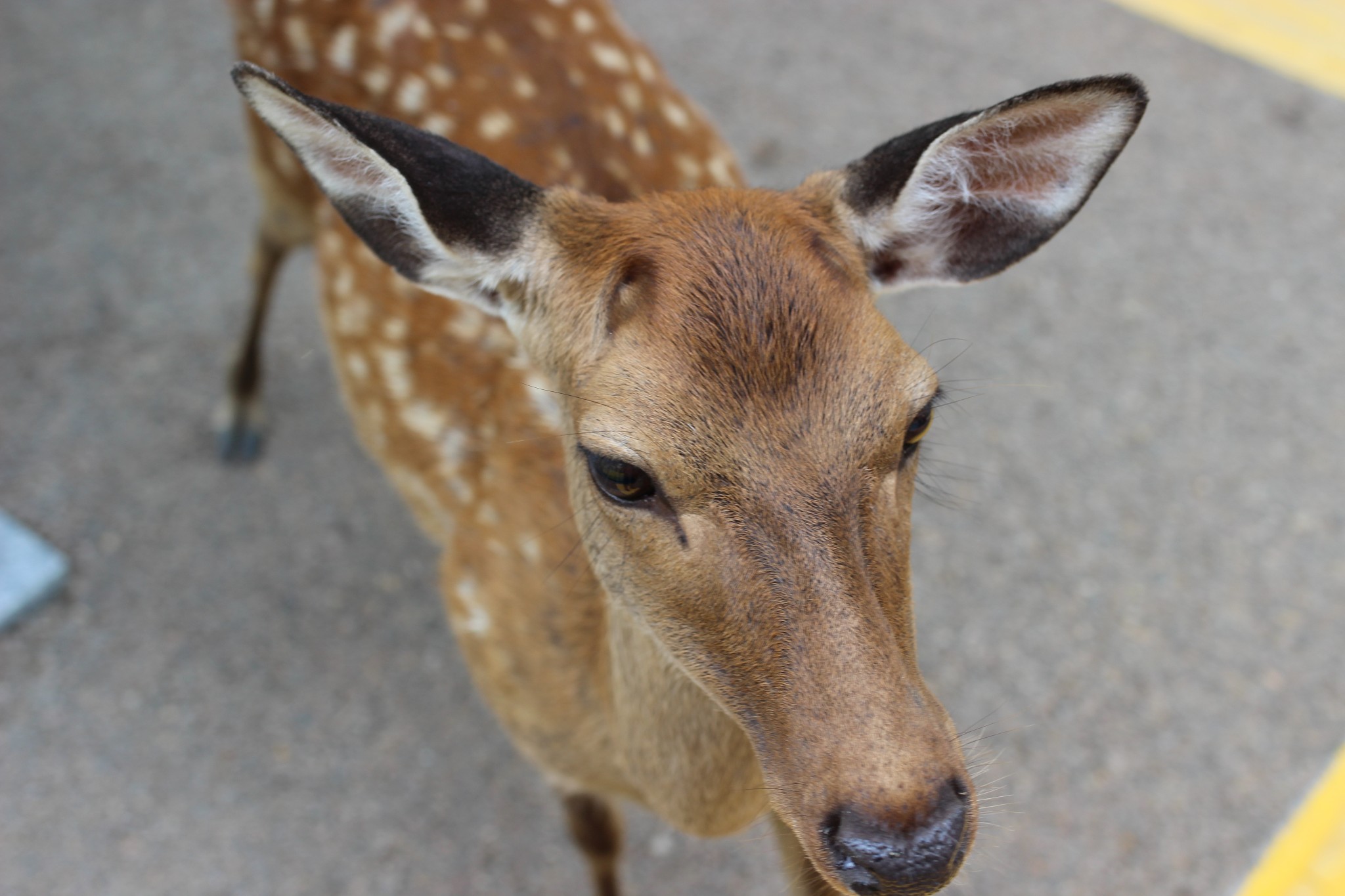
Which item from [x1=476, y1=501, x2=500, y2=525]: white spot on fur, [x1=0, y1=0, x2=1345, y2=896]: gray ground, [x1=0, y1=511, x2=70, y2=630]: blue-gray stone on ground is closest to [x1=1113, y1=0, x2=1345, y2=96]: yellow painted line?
[x1=0, y1=0, x2=1345, y2=896]: gray ground

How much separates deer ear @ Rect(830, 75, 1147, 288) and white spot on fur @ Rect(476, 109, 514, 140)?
0.99m

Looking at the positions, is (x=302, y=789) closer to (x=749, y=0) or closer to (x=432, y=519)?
(x=432, y=519)

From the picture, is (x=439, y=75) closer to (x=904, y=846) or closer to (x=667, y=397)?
(x=667, y=397)

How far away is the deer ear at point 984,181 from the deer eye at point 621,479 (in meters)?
0.58

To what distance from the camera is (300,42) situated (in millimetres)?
2709

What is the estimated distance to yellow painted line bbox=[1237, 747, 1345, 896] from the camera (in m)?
2.77

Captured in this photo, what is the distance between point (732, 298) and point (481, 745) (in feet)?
6.54

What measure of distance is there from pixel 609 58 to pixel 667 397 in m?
1.58

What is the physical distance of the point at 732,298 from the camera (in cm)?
147

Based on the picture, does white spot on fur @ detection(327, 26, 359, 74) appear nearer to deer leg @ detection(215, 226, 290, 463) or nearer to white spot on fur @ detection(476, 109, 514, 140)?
white spot on fur @ detection(476, 109, 514, 140)

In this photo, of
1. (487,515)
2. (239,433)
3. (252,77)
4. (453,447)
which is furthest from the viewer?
(239,433)

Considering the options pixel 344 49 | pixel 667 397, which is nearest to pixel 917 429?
pixel 667 397

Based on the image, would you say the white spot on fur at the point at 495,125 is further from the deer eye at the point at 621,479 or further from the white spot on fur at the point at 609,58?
the deer eye at the point at 621,479

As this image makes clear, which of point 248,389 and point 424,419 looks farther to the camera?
point 248,389
